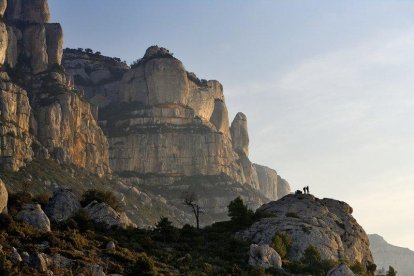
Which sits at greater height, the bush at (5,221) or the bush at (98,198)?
the bush at (98,198)

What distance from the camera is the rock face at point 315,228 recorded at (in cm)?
8875

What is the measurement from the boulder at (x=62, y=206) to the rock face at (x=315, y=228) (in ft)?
84.3

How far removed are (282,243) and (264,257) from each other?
409 inches

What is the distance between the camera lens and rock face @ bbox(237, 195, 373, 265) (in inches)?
3494

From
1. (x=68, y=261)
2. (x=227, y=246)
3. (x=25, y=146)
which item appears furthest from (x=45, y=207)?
(x=25, y=146)

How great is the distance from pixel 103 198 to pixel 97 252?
40952 mm

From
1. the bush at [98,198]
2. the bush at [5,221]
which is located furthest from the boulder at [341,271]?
the bush at [98,198]

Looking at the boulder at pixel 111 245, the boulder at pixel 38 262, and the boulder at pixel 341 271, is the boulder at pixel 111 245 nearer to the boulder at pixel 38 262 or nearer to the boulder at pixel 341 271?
the boulder at pixel 38 262

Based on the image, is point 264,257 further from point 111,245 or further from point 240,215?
point 240,215

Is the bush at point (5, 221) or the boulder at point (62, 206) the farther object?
the boulder at point (62, 206)

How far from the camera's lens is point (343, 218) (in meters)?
106

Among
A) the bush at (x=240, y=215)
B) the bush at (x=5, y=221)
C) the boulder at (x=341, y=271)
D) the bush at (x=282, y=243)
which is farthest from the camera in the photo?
the bush at (x=240, y=215)

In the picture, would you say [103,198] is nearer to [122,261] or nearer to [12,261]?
[122,261]

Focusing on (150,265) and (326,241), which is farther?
(326,241)
